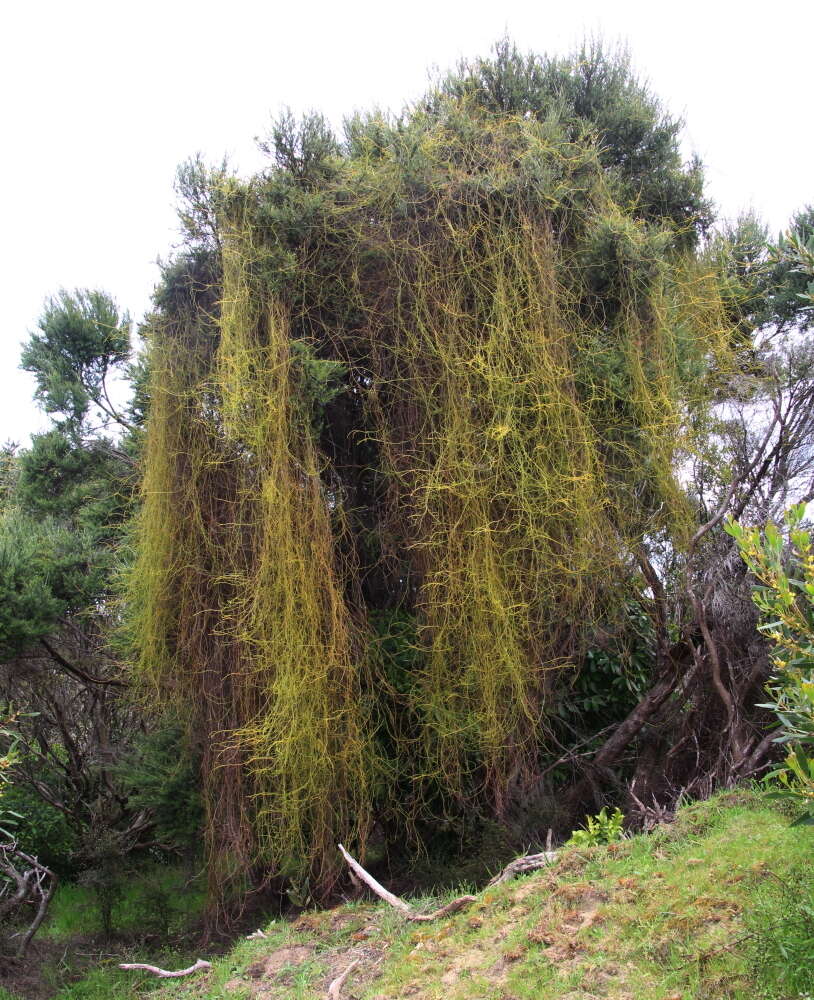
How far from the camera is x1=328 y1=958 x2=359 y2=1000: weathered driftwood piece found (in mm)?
3717

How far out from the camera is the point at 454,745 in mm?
5410

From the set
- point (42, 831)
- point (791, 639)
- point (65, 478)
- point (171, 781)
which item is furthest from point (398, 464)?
point (42, 831)

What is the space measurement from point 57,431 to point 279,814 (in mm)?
4937

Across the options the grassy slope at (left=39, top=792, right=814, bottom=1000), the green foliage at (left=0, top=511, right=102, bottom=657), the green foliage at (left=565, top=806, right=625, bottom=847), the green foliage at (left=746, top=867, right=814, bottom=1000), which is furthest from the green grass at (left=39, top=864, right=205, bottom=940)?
the green foliage at (left=746, top=867, right=814, bottom=1000)

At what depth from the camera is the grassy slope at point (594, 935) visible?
10.0 ft

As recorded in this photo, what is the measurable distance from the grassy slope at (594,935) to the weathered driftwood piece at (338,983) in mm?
34

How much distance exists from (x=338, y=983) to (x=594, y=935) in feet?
4.05

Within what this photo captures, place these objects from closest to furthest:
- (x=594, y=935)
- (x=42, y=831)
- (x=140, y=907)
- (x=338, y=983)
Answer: (x=594, y=935), (x=338, y=983), (x=140, y=907), (x=42, y=831)

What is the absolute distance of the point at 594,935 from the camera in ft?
11.2

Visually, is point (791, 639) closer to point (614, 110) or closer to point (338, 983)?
point (338, 983)

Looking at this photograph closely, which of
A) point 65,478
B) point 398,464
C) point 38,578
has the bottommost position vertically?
point 38,578

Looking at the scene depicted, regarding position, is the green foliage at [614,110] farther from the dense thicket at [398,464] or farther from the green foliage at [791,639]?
the green foliage at [791,639]

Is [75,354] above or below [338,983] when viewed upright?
above

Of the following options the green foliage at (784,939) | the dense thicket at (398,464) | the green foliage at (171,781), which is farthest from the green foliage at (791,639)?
the green foliage at (171,781)
